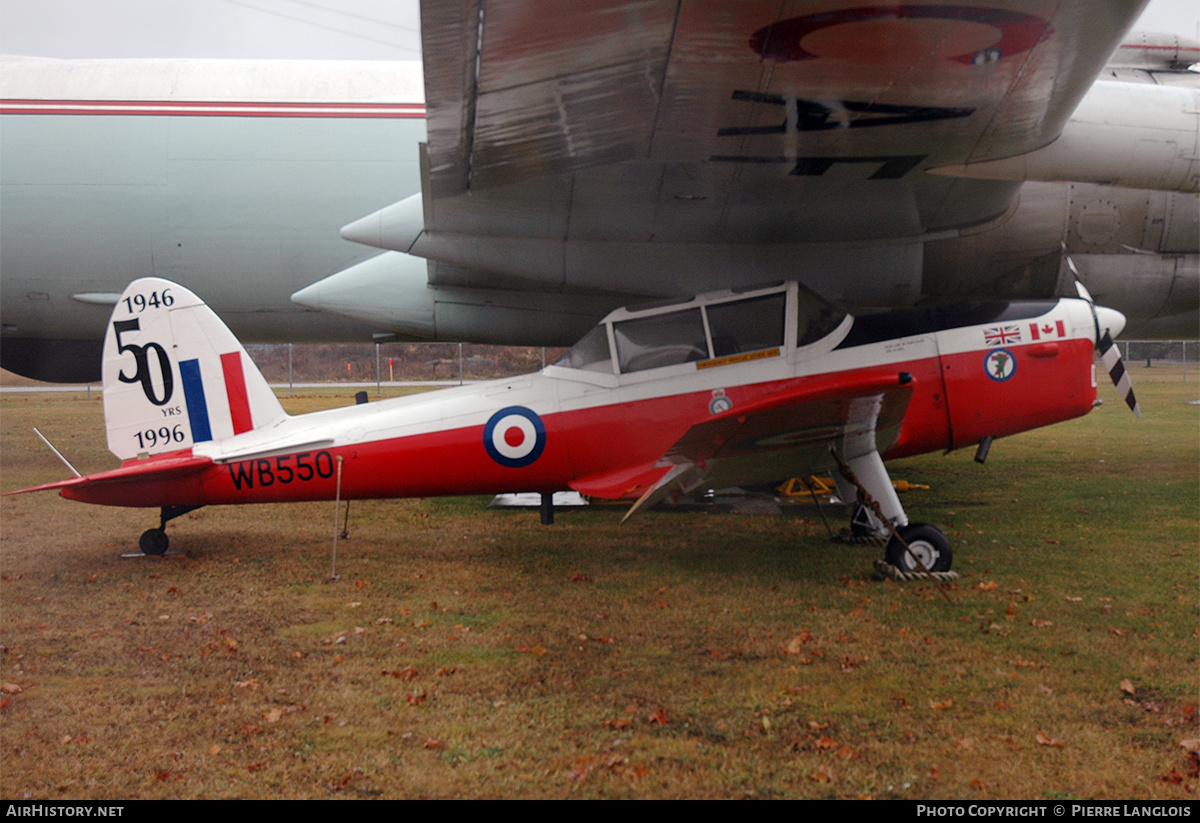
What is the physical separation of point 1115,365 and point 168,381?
687 centimetres

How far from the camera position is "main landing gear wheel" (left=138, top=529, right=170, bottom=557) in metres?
6.52

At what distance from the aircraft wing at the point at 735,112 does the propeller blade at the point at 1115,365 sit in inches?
52.8

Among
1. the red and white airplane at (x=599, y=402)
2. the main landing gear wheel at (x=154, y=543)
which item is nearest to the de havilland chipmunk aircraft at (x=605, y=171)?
the red and white airplane at (x=599, y=402)

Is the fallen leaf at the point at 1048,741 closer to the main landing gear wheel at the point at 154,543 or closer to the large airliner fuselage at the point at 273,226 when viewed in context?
the large airliner fuselage at the point at 273,226

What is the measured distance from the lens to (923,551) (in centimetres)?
581

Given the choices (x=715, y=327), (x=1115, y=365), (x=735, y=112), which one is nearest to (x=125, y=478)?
(x=715, y=327)

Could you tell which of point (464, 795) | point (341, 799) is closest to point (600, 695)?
point (464, 795)

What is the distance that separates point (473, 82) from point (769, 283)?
2.66 metres

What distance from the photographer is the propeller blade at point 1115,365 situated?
6.21 m

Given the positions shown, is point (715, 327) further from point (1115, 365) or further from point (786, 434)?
point (1115, 365)

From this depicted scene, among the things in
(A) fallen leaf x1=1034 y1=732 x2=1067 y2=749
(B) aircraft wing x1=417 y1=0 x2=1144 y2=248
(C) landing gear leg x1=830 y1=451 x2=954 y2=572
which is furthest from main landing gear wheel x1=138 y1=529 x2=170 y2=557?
(A) fallen leaf x1=1034 y1=732 x2=1067 y2=749

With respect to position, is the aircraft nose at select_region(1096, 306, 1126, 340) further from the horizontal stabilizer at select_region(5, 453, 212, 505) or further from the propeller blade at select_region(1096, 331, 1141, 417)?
the horizontal stabilizer at select_region(5, 453, 212, 505)

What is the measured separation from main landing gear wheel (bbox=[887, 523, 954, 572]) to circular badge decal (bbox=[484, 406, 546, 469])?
2.52 m

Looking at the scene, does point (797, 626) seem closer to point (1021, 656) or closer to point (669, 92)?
point (1021, 656)
